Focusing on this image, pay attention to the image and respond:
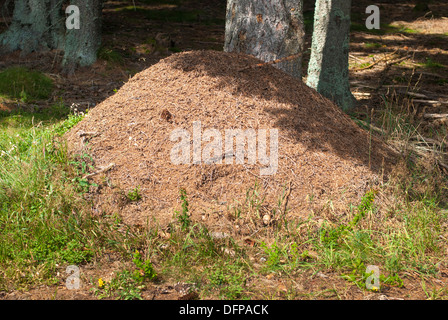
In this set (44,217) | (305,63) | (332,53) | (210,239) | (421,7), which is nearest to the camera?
(210,239)

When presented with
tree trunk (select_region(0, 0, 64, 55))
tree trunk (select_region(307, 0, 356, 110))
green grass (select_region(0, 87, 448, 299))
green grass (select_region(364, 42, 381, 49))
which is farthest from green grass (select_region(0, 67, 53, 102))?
green grass (select_region(364, 42, 381, 49))

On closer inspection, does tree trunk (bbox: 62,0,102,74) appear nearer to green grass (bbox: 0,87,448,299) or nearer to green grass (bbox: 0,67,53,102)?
green grass (bbox: 0,67,53,102)

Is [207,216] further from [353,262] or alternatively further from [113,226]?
[353,262]

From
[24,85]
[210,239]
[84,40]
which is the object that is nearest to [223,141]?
[210,239]

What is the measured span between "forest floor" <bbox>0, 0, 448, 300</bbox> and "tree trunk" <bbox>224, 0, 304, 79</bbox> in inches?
52.5

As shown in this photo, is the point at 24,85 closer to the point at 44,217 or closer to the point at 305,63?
the point at 44,217

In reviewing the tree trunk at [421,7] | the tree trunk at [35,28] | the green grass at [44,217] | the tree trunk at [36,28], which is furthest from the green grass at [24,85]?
the tree trunk at [421,7]

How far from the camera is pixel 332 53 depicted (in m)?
7.04

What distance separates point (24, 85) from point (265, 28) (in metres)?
4.36

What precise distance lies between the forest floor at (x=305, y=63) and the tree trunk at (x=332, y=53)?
442 millimetres

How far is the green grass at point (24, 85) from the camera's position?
24.8ft

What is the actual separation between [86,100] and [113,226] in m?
4.18

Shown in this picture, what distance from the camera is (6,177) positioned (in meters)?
4.32

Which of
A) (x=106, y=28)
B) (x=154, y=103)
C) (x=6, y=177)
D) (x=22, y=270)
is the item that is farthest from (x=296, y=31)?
(x=106, y=28)
